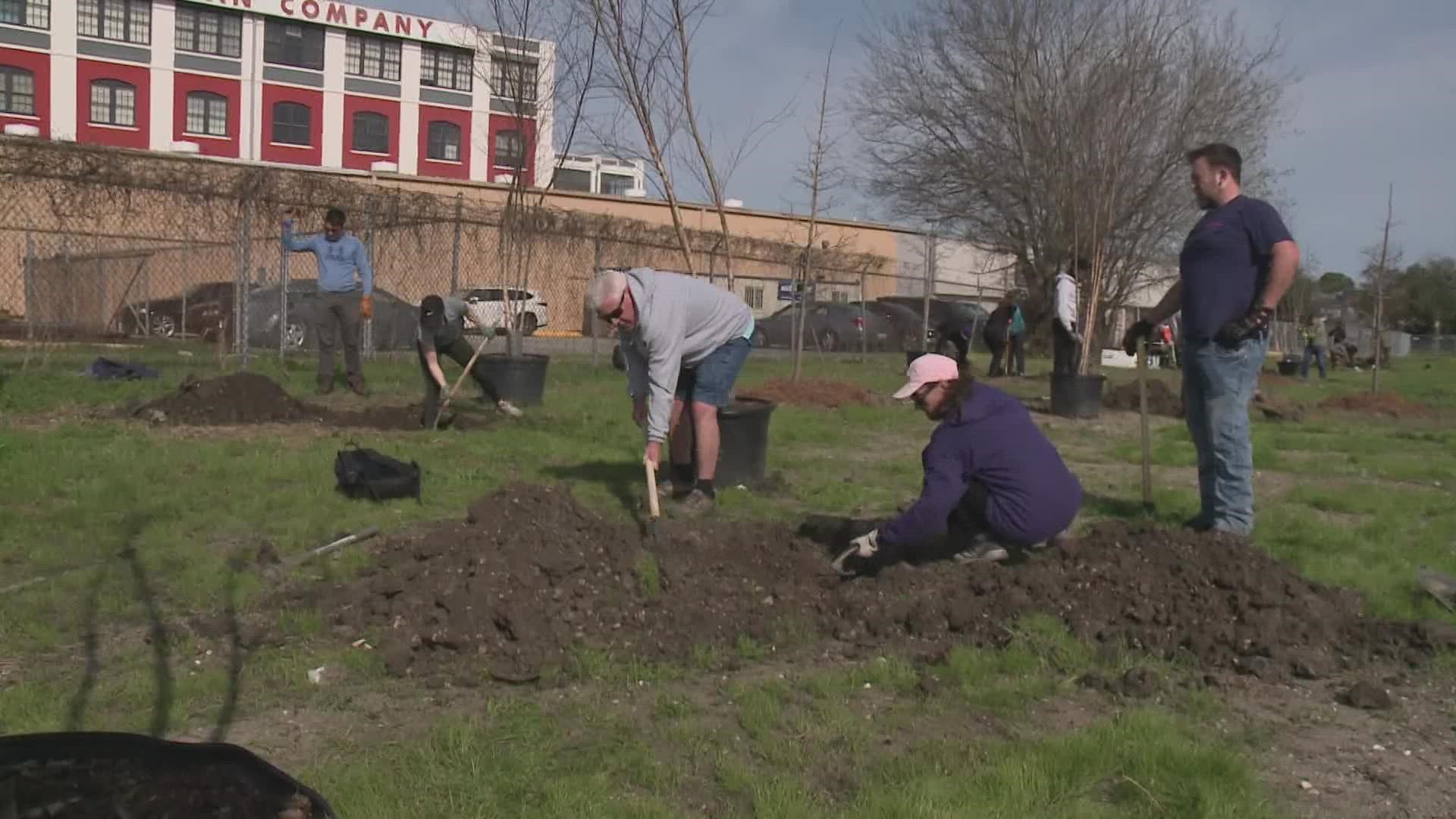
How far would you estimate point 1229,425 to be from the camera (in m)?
5.81

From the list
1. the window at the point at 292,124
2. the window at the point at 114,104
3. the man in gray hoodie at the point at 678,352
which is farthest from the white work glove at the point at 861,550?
the window at the point at 292,124

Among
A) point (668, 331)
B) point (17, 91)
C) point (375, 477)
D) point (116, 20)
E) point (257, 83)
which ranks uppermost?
point (116, 20)

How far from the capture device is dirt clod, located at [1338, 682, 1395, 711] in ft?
12.5

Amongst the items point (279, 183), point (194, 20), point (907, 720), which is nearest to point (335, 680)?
point (907, 720)

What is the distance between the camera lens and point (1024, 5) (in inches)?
1018

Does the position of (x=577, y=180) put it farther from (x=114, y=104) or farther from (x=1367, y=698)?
(x=1367, y=698)

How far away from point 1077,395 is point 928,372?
338 inches

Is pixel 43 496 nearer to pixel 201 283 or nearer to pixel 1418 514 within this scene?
pixel 1418 514

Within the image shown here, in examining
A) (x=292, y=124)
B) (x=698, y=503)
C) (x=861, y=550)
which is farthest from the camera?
(x=292, y=124)

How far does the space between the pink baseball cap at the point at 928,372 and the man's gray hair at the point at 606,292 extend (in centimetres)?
163

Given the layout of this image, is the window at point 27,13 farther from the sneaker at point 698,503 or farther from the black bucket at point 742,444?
the sneaker at point 698,503

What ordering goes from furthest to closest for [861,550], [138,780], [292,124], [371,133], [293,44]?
[371,133]
[292,124]
[293,44]
[861,550]
[138,780]

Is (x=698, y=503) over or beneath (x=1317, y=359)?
beneath

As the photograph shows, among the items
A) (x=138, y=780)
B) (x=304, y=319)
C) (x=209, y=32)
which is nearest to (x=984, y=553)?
(x=138, y=780)
